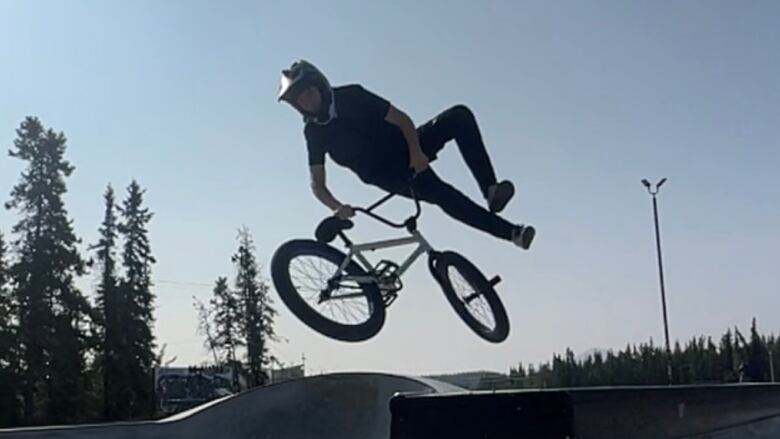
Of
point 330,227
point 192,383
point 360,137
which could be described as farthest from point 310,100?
point 192,383

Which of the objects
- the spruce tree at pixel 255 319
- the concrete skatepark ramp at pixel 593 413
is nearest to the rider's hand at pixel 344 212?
the concrete skatepark ramp at pixel 593 413

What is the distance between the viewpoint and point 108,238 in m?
Answer: 39.9

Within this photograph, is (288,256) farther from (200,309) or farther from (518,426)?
(200,309)

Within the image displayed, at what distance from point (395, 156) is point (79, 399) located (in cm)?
3137

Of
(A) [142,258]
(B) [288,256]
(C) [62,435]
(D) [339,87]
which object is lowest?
(C) [62,435]

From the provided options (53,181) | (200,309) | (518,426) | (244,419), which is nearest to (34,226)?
(53,181)

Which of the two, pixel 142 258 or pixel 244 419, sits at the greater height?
pixel 142 258

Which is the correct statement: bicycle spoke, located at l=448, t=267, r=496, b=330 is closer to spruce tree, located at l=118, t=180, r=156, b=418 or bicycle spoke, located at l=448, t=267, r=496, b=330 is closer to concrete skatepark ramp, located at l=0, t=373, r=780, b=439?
concrete skatepark ramp, located at l=0, t=373, r=780, b=439

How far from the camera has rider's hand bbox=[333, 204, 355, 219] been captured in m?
7.13

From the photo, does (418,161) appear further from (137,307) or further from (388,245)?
(137,307)

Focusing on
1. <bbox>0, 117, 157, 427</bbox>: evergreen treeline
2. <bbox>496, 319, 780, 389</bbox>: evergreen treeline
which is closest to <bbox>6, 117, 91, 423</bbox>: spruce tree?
<bbox>0, 117, 157, 427</bbox>: evergreen treeline

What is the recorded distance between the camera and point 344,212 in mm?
7145

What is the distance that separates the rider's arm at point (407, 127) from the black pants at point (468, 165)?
190 mm

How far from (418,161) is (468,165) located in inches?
20.2
